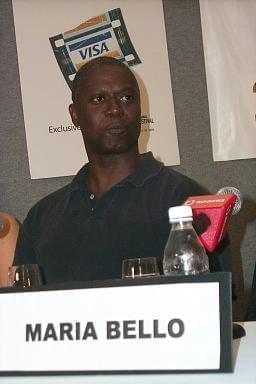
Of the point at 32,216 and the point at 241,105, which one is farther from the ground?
the point at 241,105

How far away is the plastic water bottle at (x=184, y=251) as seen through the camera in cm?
97

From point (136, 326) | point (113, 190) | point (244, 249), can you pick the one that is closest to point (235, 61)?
point (244, 249)

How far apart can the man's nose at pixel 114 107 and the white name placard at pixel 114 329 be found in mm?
759

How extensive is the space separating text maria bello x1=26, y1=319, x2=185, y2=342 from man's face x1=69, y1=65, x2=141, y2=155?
0.78 m

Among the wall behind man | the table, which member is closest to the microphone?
the table

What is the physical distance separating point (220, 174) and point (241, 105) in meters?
0.26

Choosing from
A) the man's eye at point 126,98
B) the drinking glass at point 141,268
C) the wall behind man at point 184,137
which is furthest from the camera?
the wall behind man at point 184,137

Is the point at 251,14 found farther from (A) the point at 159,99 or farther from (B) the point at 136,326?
(B) the point at 136,326

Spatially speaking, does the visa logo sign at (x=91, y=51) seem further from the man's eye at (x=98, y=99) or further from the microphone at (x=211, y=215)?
the microphone at (x=211, y=215)

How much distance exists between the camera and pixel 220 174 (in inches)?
87.4

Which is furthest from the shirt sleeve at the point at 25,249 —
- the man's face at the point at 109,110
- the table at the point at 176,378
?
the table at the point at 176,378

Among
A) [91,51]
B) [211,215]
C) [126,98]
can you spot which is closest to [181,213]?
[211,215]

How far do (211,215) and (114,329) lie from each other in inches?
10.3

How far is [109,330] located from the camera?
833mm
